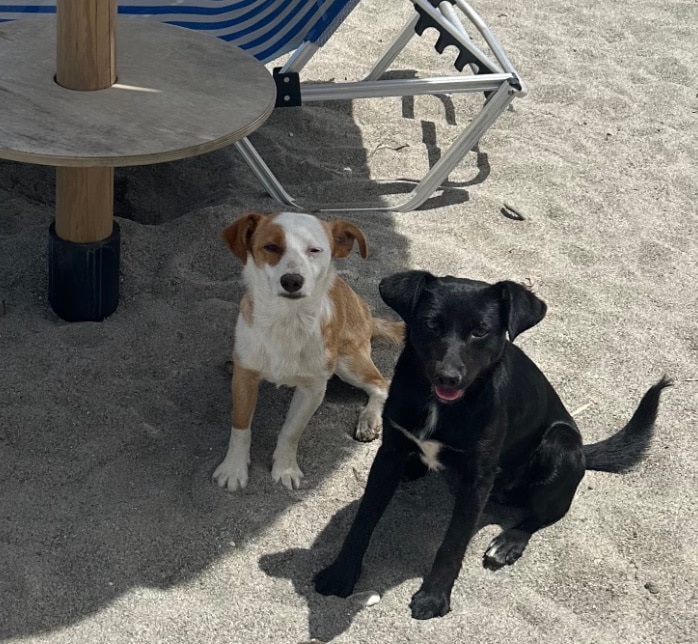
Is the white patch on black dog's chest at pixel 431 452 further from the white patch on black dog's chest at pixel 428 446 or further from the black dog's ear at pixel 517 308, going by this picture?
the black dog's ear at pixel 517 308

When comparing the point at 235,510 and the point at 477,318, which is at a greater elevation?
the point at 477,318

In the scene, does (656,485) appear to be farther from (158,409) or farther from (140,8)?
(140,8)

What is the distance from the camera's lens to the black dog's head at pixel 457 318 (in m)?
3.07

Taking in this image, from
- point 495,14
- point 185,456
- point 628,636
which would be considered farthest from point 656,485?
point 495,14

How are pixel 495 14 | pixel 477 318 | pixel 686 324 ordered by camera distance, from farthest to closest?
1. pixel 495 14
2. pixel 686 324
3. pixel 477 318

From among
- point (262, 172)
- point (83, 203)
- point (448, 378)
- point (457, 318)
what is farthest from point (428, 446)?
point (262, 172)

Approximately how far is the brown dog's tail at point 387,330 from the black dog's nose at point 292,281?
97 cm

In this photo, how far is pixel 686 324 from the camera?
4.74 m

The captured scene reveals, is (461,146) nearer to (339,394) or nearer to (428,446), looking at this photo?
(339,394)

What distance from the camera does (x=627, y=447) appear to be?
3.67 metres

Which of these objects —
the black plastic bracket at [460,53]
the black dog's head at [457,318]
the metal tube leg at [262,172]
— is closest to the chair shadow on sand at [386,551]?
the black dog's head at [457,318]

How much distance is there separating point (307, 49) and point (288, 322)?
2077 millimetres

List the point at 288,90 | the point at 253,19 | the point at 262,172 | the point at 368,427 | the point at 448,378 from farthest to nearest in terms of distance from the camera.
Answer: the point at 253,19, the point at 262,172, the point at 288,90, the point at 368,427, the point at 448,378

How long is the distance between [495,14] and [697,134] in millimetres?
1873
